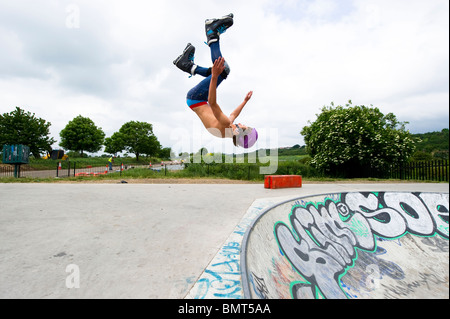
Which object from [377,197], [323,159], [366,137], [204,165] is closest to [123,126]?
[204,165]

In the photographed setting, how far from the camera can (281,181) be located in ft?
29.6

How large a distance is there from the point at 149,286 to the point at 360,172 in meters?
18.3

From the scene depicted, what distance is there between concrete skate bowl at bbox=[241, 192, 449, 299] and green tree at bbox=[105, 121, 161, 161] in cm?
3468

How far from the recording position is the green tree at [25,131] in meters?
24.2

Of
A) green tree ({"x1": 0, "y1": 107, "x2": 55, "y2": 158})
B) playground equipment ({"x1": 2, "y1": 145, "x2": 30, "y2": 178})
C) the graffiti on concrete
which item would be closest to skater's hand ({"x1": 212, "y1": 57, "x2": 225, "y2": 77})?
the graffiti on concrete

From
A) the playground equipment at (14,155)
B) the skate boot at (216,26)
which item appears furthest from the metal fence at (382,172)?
the skate boot at (216,26)

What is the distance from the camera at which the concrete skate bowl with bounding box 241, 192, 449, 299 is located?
101 inches

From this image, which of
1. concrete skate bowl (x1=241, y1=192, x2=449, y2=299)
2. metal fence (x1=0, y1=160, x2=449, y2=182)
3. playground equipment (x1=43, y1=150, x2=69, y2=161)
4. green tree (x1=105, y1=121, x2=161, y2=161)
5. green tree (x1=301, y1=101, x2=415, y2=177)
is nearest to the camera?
concrete skate bowl (x1=241, y1=192, x2=449, y2=299)

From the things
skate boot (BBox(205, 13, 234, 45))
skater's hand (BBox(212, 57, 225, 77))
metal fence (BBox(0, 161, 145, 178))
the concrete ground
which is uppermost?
skate boot (BBox(205, 13, 234, 45))

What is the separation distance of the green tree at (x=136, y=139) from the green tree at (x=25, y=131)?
38.1ft

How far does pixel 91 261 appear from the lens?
2203 mm

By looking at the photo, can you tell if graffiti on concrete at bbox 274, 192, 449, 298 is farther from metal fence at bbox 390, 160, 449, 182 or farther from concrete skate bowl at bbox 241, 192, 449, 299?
metal fence at bbox 390, 160, 449, 182
